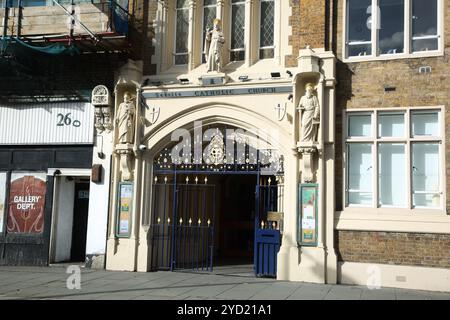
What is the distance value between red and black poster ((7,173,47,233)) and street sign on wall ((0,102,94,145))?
Answer: 108cm

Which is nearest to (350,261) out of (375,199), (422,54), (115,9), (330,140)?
(375,199)

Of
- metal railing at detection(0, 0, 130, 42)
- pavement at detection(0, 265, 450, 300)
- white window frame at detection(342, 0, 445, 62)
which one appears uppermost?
metal railing at detection(0, 0, 130, 42)

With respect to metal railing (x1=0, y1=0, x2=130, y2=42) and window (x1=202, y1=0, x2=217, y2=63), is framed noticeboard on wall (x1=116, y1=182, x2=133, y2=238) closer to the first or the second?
metal railing (x1=0, y1=0, x2=130, y2=42)

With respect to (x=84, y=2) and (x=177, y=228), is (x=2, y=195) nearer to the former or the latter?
(x=177, y=228)

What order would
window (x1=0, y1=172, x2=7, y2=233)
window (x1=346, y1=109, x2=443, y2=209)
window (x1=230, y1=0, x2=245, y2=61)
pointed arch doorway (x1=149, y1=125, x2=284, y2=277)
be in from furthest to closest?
1. window (x1=0, y1=172, x2=7, y2=233)
2. window (x1=230, y1=0, x2=245, y2=61)
3. pointed arch doorway (x1=149, y1=125, x2=284, y2=277)
4. window (x1=346, y1=109, x2=443, y2=209)

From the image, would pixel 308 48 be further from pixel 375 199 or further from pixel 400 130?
pixel 375 199

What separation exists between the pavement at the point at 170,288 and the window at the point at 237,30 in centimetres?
574

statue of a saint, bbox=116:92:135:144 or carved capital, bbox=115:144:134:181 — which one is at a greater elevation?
statue of a saint, bbox=116:92:135:144

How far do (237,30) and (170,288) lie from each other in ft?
22.9

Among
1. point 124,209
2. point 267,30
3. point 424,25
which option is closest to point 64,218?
point 124,209

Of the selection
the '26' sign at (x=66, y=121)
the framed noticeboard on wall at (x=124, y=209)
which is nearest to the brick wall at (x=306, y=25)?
the framed noticeboard on wall at (x=124, y=209)

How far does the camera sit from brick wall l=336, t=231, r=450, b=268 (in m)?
10.4

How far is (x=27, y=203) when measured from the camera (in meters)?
13.8

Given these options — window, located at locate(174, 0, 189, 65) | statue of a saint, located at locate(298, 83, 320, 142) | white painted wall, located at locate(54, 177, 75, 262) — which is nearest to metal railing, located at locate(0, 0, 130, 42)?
window, located at locate(174, 0, 189, 65)
